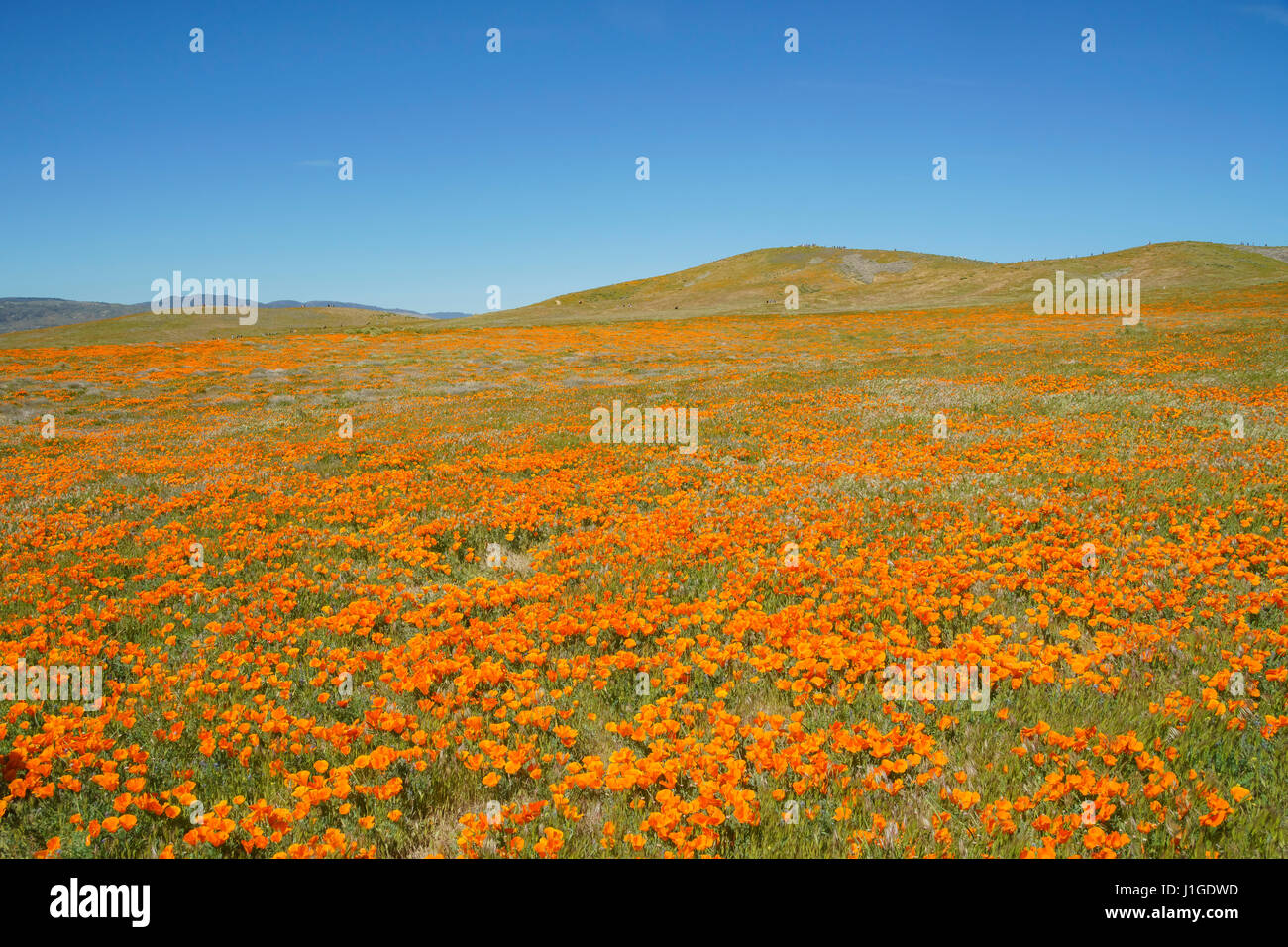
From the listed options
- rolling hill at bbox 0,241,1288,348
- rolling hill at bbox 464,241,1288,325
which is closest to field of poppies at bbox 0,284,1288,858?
rolling hill at bbox 0,241,1288,348

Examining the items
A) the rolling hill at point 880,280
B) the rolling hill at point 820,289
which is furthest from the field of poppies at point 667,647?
the rolling hill at point 880,280

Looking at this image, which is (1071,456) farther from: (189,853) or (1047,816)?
(189,853)

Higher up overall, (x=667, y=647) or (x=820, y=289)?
(x=820, y=289)

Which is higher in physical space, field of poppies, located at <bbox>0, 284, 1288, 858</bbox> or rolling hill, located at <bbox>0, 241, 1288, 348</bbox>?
rolling hill, located at <bbox>0, 241, 1288, 348</bbox>

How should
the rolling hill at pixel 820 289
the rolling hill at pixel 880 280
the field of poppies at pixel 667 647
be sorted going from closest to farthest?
1. the field of poppies at pixel 667 647
2. the rolling hill at pixel 820 289
3. the rolling hill at pixel 880 280

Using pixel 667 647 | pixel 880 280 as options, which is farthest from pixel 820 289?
pixel 667 647

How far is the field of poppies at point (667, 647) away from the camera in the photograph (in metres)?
3.91

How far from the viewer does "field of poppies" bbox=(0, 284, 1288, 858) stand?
12.8 ft

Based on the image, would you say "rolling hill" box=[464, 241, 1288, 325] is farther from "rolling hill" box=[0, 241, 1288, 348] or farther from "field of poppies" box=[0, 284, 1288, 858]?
"field of poppies" box=[0, 284, 1288, 858]

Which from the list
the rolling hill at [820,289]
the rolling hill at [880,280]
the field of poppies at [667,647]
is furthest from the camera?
the rolling hill at [880,280]

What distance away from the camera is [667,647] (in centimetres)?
613

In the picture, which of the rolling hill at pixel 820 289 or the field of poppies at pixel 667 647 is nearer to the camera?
the field of poppies at pixel 667 647

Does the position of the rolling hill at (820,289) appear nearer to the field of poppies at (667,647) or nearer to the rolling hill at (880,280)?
the rolling hill at (880,280)

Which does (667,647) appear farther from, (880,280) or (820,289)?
(880,280)
